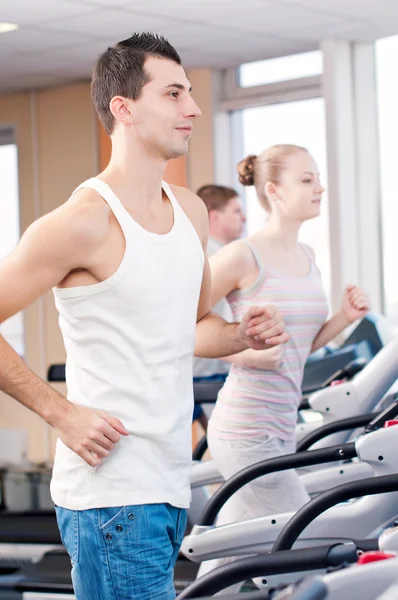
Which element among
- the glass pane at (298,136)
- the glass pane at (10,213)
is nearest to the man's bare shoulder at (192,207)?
the glass pane at (298,136)

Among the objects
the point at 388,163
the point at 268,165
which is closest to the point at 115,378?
the point at 268,165

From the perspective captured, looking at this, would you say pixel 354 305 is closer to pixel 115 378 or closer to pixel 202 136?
pixel 115 378

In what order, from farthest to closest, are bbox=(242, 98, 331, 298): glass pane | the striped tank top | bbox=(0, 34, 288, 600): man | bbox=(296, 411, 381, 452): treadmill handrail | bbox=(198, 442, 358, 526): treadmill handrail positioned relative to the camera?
bbox=(242, 98, 331, 298): glass pane
bbox=(296, 411, 381, 452): treadmill handrail
the striped tank top
bbox=(198, 442, 358, 526): treadmill handrail
bbox=(0, 34, 288, 600): man

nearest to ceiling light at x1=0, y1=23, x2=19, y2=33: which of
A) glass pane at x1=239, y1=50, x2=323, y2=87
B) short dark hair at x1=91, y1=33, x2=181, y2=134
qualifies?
glass pane at x1=239, y1=50, x2=323, y2=87

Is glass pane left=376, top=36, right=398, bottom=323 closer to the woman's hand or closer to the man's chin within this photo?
the woman's hand

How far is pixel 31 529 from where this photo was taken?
15.5 ft

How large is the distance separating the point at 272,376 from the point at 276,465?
12.0 inches

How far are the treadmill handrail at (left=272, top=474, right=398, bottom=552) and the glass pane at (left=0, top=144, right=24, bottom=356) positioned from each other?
5.51 metres

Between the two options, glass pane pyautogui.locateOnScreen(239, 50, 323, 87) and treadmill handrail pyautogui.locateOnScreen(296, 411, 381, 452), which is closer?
treadmill handrail pyautogui.locateOnScreen(296, 411, 381, 452)

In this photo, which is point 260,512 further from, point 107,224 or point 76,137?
point 76,137

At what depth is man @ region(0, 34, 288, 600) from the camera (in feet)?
5.53

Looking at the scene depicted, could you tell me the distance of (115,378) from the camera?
1703mm

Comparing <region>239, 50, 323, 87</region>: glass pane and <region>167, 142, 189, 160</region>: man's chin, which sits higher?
<region>239, 50, 323, 87</region>: glass pane

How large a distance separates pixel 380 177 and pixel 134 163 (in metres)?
4.54
